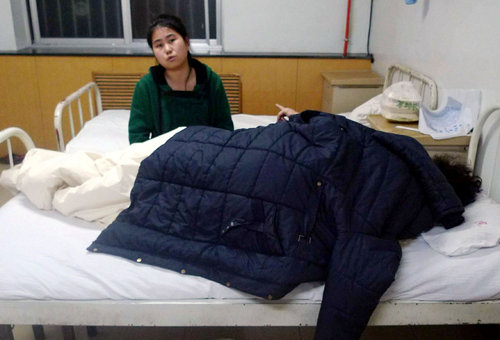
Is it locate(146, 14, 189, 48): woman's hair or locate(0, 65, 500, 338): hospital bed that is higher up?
locate(146, 14, 189, 48): woman's hair

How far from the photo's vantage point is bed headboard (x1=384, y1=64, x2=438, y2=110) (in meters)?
2.48

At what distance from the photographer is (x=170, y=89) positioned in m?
2.16

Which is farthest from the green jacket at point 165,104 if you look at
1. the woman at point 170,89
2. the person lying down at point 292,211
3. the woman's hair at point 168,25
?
the person lying down at point 292,211

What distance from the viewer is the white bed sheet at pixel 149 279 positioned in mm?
1354

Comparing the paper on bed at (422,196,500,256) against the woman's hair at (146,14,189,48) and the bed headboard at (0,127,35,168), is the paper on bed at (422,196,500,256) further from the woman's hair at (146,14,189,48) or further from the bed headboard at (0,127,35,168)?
the bed headboard at (0,127,35,168)

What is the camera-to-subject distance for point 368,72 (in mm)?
3637

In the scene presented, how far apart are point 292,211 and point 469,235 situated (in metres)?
0.58

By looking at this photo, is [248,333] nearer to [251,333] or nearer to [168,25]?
[251,333]

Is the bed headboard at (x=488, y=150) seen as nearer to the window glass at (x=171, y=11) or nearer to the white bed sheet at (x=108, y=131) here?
the white bed sheet at (x=108, y=131)

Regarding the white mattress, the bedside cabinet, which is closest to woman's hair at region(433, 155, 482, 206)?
the white mattress

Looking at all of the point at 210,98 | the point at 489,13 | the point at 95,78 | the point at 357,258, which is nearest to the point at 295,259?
the point at 357,258

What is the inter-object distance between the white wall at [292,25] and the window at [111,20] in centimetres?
24

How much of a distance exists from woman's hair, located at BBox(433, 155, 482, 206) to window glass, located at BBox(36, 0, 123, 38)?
10.6ft

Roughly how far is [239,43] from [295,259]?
2821 mm
